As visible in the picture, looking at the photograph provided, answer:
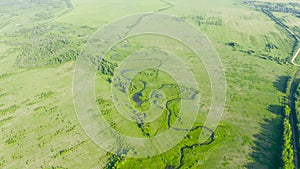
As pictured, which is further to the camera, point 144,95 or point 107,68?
point 107,68

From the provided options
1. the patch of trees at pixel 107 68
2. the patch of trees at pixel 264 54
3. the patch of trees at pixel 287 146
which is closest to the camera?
the patch of trees at pixel 287 146

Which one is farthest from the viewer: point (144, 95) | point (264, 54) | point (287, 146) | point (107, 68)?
point (264, 54)

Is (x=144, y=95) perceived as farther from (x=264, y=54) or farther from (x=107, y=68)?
(x=264, y=54)

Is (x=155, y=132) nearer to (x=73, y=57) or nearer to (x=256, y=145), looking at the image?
(x=256, y=145)

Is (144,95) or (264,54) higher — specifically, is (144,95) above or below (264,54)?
below

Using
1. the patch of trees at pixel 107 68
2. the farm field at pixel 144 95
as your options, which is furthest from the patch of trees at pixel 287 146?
the patch of trees at pixel 107 68

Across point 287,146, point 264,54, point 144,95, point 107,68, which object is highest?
point 264,54

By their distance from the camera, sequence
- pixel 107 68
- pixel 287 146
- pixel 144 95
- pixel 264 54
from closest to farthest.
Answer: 1. pixel 287 146
2. pixel 144 95
3. pixel 107 68
4. pixel 264 54

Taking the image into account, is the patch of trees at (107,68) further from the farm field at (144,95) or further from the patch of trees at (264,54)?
the patch of trees at (264,54)

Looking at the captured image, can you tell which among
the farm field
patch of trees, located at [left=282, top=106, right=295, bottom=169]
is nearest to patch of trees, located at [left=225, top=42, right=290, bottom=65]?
the farm field

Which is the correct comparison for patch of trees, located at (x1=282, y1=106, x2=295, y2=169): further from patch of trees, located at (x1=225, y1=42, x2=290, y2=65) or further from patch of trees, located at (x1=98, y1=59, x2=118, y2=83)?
patch of trees, located at (x1=98, y1=59, x2=118, y2=83)

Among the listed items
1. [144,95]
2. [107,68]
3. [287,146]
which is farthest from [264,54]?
[107,68]
